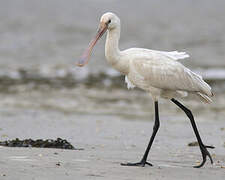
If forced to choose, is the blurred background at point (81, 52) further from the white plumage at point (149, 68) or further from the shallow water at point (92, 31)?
the white plumage at point (149, 68)

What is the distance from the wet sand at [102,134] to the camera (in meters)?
6.70

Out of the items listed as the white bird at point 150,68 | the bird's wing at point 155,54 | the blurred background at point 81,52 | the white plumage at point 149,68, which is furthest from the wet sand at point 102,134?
the bird's wing at point 155,54

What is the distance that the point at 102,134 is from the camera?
10.9 meters

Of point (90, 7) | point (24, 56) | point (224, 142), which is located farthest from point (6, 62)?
point (224, 142)

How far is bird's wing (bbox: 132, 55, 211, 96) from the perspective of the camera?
805 cm

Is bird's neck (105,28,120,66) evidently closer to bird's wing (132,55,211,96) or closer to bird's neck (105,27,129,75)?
bird's neck (105,27,129,75)

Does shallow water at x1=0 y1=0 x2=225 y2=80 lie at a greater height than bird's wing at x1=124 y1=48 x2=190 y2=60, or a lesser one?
greater

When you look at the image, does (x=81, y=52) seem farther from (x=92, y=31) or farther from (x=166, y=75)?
(x=166, y=75)

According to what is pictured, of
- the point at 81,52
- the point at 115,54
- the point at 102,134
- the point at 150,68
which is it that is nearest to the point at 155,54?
the point at 150,68

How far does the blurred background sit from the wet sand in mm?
57

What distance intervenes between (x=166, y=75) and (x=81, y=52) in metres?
21.4

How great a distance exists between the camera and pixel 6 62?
85.0ft

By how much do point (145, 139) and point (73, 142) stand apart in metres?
1.47

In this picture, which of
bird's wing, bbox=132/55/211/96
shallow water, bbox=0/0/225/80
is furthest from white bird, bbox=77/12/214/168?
shallow water, bbox=0/0/225/80
